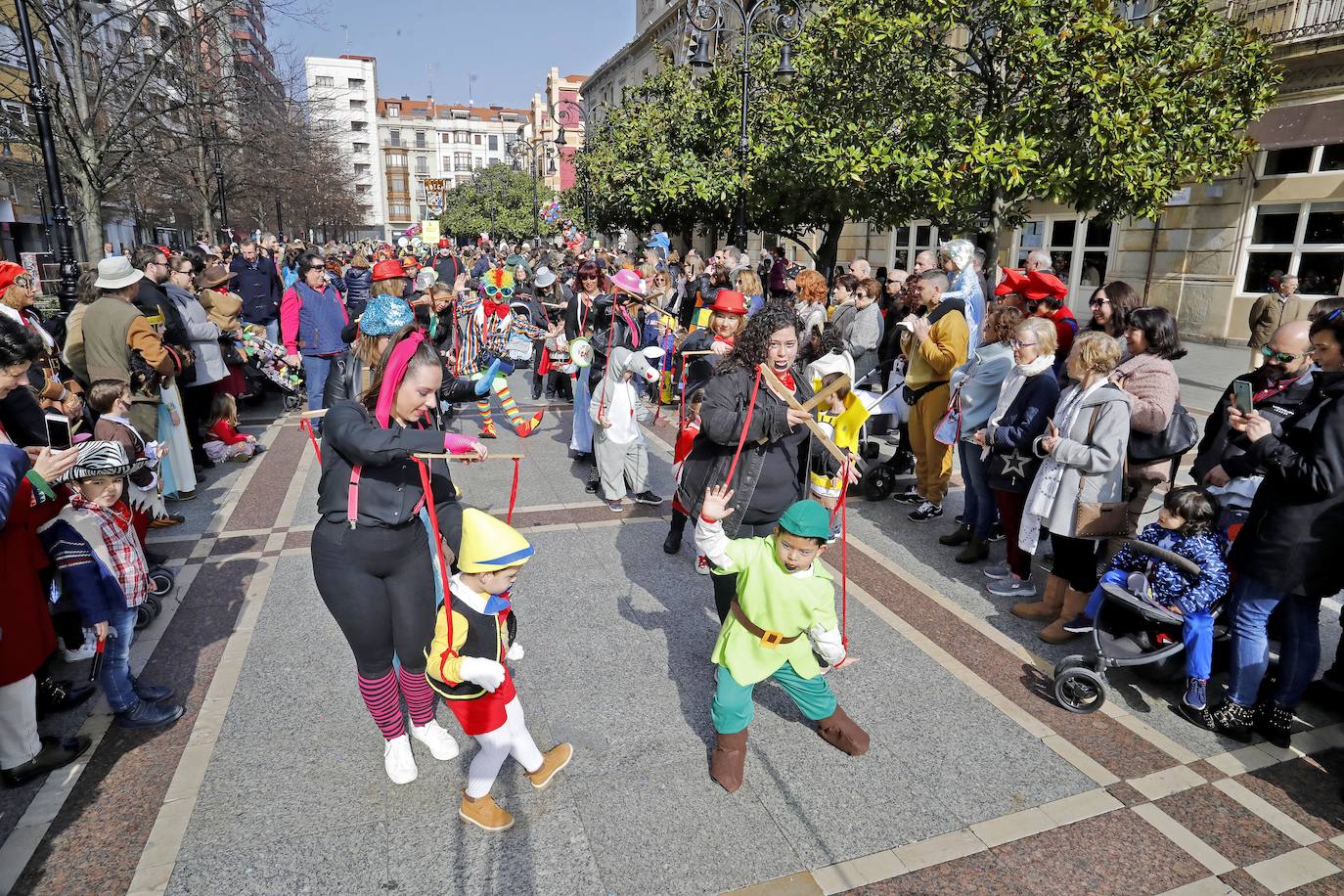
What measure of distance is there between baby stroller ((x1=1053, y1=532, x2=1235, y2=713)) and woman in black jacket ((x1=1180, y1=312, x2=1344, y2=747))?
0.69 feet

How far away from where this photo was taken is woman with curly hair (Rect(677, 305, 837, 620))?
361cm

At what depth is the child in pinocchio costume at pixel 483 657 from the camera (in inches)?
105

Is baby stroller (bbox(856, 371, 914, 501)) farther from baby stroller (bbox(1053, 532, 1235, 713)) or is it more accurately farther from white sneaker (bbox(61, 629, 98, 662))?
white sneaker (bbox(61, 629, 98, 662))

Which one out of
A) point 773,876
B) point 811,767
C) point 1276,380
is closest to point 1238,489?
point 1276,380

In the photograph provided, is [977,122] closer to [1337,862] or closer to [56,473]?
[1337,862]

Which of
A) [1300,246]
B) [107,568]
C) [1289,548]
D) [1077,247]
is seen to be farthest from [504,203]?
[1289,548]

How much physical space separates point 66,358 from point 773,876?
652cm

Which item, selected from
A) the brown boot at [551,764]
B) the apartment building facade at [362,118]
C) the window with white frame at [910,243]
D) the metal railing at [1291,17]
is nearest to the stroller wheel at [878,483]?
the brown boot at [551,764]

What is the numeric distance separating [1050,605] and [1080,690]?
0.95 metres

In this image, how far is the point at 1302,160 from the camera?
1429 cm

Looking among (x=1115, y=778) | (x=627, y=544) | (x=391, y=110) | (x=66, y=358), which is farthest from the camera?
(x=391, y=110)

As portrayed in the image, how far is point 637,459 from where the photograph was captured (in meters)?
6.52

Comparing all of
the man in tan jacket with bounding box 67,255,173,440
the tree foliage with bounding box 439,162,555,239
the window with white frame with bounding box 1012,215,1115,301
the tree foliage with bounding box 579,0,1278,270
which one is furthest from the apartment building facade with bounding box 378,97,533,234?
the man in tan jacket with bounding box 67,255,173,440

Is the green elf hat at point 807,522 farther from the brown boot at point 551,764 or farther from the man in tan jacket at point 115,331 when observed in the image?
the man in tan jacket at point 115,331
